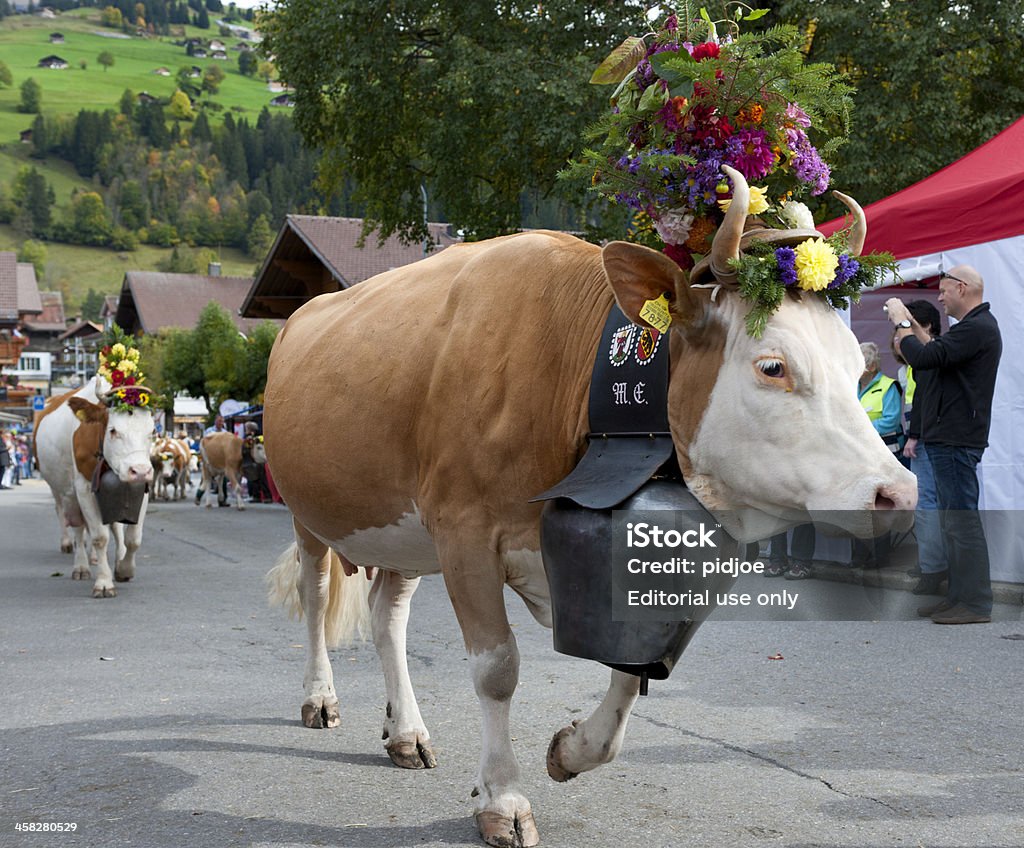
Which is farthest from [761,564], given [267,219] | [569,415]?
[267,219]

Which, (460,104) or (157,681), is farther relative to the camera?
(460,104)

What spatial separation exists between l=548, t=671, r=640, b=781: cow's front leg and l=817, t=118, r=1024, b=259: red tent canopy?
16.9 feet

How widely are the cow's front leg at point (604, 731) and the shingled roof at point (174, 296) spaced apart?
6443cm

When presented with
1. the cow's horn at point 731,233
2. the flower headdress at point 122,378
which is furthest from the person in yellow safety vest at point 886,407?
the cow's horn at point 731,233

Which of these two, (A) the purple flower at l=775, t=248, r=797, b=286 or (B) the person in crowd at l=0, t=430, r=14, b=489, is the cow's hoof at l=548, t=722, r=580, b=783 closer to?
(A) the purple flower at l=775, t=248, r=797, b=286

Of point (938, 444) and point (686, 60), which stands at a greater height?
point (686, 60)

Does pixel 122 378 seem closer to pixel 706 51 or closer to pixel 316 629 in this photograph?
pixel 316 629

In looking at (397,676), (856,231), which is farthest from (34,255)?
(856,231)

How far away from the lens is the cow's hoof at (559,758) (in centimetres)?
364

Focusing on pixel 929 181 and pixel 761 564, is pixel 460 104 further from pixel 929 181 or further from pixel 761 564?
pixel 761 564

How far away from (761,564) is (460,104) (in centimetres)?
1449

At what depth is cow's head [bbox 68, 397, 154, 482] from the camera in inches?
408

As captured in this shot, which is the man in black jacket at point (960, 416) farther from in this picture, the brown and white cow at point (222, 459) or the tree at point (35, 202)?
the tree at point (35, 202)

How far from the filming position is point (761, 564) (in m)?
3.67
